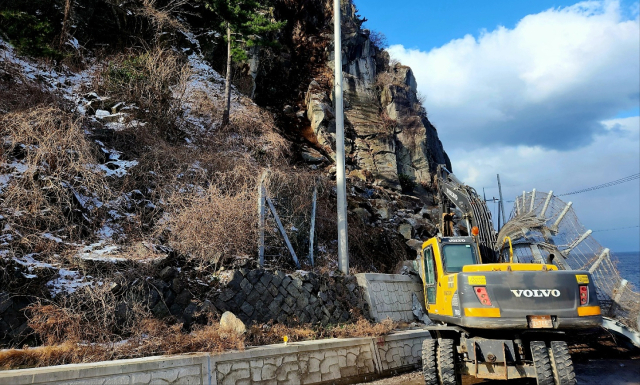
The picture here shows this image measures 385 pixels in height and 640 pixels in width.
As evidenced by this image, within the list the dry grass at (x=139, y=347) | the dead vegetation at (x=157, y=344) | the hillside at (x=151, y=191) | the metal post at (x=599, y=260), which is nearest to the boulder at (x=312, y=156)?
the hillside at (x=151, y=191)

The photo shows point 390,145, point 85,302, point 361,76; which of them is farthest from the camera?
point 361,76

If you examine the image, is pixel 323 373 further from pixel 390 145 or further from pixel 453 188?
pixel 390 145

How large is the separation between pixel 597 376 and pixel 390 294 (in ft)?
15.7

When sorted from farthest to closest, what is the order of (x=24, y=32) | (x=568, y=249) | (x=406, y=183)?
(x=406, y=183) → (x=24, y=32) → (x=568, y=249)

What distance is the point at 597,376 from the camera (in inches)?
353

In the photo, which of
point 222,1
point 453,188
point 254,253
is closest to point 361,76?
point 222,1

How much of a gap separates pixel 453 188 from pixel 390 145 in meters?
14.4

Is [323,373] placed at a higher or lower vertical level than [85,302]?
lower

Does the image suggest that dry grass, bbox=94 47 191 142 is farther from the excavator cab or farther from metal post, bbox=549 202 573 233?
metal post, bbox=549 202 573 233

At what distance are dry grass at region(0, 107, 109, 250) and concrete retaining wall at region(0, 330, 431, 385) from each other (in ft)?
11.8

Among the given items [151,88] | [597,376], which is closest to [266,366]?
[597,376]

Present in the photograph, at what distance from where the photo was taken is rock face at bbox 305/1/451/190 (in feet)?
77.8

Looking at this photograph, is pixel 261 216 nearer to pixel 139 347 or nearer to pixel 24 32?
pixel 139 347

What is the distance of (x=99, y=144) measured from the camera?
11.8m
